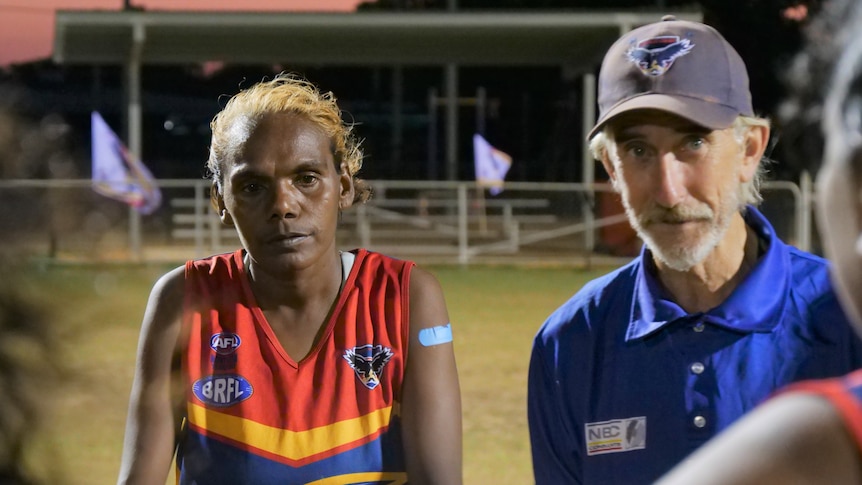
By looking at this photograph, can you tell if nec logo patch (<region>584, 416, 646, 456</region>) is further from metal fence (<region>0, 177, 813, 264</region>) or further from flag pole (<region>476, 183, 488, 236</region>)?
flag pole (<region>476, 183, 488, 236</region>)

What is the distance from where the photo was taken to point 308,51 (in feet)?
79.6

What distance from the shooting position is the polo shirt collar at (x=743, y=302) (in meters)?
2.28

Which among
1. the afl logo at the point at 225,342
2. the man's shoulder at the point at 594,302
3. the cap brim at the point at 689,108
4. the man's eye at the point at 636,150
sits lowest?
the afl logo at the point at 225,342

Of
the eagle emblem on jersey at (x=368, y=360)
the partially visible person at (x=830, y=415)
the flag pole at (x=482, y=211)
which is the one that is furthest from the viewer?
the flag pole at (x=482, y=211)

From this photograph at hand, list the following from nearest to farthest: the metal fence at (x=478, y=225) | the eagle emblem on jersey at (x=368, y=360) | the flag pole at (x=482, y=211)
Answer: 1. the eagle emblem on jersey at (x=368, y=360)
2. the metal fence at (x=478, y=225)
3. the flag pole at (x=482, y=211)

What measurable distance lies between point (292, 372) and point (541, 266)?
1492 cm

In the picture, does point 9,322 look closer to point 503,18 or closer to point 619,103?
point 619,103

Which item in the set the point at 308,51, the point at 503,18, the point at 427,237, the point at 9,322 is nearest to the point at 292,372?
the point at 9,322

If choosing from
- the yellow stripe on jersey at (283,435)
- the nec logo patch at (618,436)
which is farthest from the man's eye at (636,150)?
the yellow stripe on jersey at (283,435)

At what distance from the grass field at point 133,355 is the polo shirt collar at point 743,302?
3.57 feet

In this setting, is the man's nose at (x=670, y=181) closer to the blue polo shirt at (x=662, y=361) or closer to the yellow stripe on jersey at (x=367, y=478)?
the blue polo shirt at (x=662, y=361)

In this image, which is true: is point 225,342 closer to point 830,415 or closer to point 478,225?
point 830,415

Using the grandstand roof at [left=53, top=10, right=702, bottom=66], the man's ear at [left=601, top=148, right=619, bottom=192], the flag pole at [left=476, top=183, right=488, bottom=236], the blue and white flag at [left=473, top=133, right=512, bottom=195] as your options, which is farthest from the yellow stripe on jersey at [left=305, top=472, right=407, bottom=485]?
the grandstand roof at [left=53, top=10, right=702, bottom=66]

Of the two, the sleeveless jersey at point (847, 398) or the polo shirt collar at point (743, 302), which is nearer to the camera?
the sleeveless jersey at point (847, 398)
